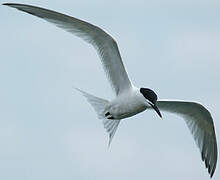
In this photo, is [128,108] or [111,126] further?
[111,126]

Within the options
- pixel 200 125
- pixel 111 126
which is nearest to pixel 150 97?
pixel 111 126

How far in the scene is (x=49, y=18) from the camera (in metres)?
12.8

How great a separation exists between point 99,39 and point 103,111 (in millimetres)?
1759

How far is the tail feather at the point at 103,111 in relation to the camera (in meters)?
14.6

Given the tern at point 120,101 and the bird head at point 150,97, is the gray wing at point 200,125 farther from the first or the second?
the bird head at point 150,97

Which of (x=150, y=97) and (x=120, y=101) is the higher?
(x=150, y=97)

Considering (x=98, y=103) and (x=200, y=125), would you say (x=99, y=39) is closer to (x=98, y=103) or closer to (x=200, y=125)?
(x=98, y=103)

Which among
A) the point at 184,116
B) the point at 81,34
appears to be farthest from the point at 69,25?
the point at 184,116

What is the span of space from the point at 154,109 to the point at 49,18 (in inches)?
97.9

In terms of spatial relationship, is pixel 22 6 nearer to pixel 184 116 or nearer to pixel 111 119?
pixel 111 119

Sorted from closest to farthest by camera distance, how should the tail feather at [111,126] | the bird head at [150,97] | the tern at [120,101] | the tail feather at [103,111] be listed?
the tern at [120,101]
the bird head at [150,97]
the tail feather at [103,111]
the tail feather at [111,126]

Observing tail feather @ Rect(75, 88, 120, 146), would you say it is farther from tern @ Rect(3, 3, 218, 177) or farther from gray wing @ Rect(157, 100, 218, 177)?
gray wing @ Rect(157, 100, 218, 177)

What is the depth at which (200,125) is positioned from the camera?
1524 cm

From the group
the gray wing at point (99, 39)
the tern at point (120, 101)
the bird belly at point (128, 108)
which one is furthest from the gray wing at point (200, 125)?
the gray wing at point (99, 39)
